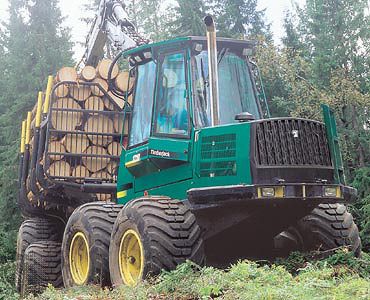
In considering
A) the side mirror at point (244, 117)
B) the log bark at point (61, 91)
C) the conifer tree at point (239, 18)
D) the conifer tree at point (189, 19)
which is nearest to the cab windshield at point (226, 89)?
the side mirror at point (244, 117)

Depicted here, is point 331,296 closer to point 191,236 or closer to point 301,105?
point 191,236

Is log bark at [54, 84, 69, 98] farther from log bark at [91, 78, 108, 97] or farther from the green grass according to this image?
the green grass

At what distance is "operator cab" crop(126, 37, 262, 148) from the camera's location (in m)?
7.59

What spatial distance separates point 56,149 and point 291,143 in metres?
4.80

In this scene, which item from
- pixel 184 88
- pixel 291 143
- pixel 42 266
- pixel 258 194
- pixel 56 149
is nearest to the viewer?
pixel 258 194

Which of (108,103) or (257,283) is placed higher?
(108,103)

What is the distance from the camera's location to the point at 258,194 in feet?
21.8

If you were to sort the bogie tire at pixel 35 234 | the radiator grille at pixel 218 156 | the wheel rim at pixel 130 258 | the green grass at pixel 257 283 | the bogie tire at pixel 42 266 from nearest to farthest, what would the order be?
1. the green grass at pixel 257 283
2. the radiator grille at pixel 218 156
3. the wheel rim at pixel 130 258
4. the bogie tire at pixel 42 266
5. the bogie tire at pixel 35 234

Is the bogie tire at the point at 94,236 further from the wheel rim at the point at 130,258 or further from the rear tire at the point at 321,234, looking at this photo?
the rear tire at the point at 321,234

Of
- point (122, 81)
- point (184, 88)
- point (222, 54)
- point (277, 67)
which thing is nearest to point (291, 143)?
point (184, 88)

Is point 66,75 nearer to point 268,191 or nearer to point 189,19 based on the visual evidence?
point 268,191

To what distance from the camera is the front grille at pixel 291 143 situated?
6.86m

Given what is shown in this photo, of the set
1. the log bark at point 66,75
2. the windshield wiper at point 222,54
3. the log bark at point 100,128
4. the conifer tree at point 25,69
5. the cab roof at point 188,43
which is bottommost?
the log bark at point 100,128

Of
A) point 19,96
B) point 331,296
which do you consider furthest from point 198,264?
point 19,96
